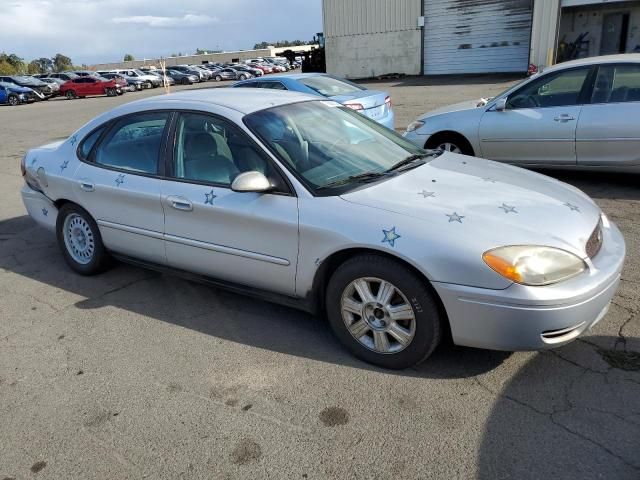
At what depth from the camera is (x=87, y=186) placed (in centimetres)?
437

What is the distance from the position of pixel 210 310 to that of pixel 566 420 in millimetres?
2508

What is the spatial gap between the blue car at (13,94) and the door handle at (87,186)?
33837 mm

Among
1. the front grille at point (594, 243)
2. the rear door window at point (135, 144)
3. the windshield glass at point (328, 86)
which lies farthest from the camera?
the windshield glass at point (328, 86)

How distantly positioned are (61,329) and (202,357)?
1.23 metres

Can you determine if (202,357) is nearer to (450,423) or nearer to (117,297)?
(117,297)

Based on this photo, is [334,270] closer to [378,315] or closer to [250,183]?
[378,315]

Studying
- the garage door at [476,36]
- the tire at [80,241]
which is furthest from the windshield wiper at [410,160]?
the garage door at [476,36]

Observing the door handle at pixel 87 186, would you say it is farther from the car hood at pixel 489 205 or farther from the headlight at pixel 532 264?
the headlight at pixel 532 264

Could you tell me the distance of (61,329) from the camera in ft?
12.7

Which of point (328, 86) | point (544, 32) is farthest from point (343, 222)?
point (544, 32)

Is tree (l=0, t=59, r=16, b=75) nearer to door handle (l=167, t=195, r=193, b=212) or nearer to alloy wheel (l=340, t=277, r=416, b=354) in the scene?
door handle (l=167, t=195, r=193, b=212)

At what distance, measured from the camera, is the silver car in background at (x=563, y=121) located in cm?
598

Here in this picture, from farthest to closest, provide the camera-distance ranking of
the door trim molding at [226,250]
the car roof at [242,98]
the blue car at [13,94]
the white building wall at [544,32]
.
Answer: the blue car at [13,94]
the white building wall at [544,32]
the car roof at [242,98]
the door trim molding at [226,250]

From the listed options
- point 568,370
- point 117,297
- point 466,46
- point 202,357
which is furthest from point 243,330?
point 466,46
